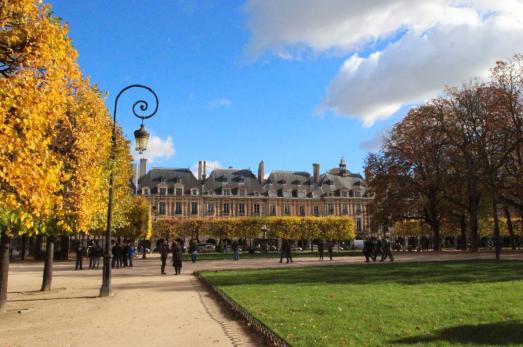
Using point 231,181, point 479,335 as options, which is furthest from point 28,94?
point 231,181

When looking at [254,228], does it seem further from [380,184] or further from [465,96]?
[465,96]

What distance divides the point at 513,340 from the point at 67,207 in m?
11.7

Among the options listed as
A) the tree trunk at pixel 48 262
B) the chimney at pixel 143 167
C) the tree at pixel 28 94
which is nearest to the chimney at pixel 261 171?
the chimney at pixel 143 167

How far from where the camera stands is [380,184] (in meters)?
46.5

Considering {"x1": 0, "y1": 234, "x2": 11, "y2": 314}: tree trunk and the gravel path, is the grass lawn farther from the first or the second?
{"x1": 0, "y1": 234, "x2": 11, "y2": 314}: tree trunk

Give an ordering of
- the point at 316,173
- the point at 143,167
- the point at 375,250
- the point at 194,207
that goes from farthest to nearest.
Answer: the point at 316,173 < the point at 143,167 < the point at 194,207 < the point at 375,250

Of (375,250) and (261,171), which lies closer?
(375,250)

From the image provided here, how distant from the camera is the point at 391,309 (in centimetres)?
1096

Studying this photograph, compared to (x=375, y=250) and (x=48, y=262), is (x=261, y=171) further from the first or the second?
(x=48, y=262)

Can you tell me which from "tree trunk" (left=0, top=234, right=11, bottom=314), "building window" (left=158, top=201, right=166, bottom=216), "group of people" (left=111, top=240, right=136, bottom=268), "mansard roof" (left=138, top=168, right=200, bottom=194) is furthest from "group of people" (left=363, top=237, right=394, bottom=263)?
"mansard roof" (left=138, top=168, right=200, bottom=194)

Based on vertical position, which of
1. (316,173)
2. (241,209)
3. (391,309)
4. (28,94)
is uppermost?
(316,173)

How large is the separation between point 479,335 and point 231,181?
77602mm

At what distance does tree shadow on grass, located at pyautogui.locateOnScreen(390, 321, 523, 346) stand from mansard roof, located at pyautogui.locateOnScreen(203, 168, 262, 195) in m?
75.2

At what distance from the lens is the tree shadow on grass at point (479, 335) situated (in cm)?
797
